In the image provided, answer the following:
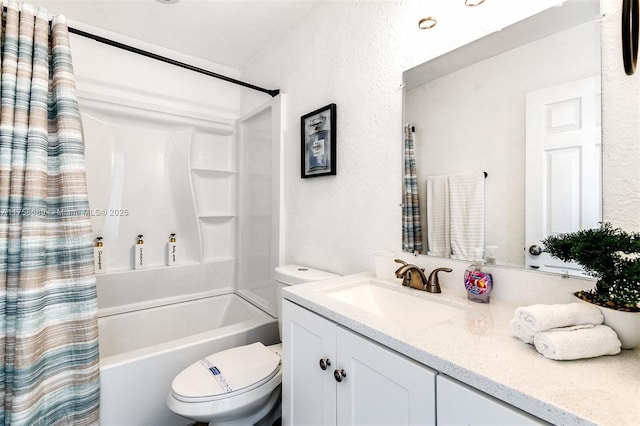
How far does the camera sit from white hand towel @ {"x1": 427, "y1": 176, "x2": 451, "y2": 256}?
1.22m

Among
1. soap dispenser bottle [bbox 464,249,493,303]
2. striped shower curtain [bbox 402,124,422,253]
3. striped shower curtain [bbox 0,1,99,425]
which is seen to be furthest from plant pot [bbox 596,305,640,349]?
striped shower curtain [bbox 0,1,99,425]

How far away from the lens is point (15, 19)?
124 cm

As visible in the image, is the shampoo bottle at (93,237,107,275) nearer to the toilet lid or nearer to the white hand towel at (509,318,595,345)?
the toilet lid

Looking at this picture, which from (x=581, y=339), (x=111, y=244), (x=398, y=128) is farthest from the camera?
(x=111, y=244)

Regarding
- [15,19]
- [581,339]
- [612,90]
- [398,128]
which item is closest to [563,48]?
[612,90]

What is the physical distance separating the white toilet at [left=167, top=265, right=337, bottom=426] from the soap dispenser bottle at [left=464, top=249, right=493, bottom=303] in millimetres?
789

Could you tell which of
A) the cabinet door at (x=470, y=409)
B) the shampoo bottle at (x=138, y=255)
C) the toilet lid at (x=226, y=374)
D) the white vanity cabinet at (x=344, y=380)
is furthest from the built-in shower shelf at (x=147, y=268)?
the cabinet door at (x=470, y=409)

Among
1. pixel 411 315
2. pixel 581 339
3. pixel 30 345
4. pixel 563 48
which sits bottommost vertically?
pixel 30 345

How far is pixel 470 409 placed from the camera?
0.60 metres

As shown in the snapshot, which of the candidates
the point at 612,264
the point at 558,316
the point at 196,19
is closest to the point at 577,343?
the point at 558,316

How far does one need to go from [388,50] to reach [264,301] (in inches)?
74.9

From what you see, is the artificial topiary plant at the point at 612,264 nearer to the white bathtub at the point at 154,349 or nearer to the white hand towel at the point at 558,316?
the white hand towel at the point at 558,316

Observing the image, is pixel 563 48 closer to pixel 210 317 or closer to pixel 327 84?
pixel 327 84

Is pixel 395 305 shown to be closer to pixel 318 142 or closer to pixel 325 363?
pixel 325 363
